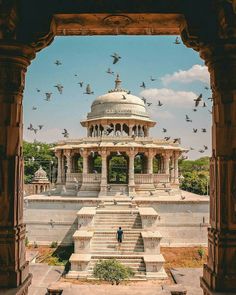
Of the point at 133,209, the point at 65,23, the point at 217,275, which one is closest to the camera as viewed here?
the point at 217,275

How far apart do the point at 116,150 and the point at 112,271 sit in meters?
11.1

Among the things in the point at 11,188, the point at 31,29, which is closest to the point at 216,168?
the point at 11,188

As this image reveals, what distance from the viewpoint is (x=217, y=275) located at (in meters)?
4.23

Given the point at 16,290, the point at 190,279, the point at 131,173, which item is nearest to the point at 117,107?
the point at 131,173

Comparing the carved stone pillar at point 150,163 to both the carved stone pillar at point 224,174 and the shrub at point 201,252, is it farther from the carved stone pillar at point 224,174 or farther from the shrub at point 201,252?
the carved stone pillar at point 224,174

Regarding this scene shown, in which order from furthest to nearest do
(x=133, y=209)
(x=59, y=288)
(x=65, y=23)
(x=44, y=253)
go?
(x=133, y=209) → (x=44, y=253) → (x=59, y=288) → (x=65, y=23)

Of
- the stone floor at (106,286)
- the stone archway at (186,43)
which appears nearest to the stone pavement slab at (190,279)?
the stone floor at (106,286)

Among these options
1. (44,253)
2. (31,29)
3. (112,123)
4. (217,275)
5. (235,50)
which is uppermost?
(112,123)

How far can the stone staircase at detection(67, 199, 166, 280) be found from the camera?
570 inches

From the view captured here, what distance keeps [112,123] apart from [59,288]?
19.0 m

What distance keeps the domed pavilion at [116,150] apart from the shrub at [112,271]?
9.50m

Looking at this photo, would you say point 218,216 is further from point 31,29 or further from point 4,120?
point 31,29

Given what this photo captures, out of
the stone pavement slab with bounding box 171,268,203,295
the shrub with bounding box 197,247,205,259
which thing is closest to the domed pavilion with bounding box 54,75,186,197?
the shrub with bounding box 197,247,205,259

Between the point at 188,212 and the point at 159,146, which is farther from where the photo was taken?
the point at 159,146
